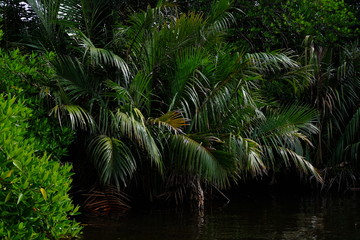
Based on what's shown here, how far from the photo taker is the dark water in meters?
5.84

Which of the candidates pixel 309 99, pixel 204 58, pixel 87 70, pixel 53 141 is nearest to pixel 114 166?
pixel 53 141

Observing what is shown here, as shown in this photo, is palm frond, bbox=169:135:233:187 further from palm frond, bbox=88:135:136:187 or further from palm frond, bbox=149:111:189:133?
palm frond, bbox=88:135:136:187

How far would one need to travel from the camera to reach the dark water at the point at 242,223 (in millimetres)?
5840

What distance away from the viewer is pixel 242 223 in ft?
21.7

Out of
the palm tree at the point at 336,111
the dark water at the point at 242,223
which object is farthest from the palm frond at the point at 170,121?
the palm tree at the point at 336,111

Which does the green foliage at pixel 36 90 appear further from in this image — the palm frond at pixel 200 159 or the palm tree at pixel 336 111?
the palm tree at pixel 336 111

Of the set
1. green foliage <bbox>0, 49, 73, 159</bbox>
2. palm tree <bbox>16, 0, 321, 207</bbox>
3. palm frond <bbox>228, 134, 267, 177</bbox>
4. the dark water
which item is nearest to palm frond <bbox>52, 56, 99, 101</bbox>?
palm tree <bbox>16, 0, 321, 207</bbox>

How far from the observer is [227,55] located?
25.2 ft

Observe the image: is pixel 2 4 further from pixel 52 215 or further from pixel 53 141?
pixel 52 215

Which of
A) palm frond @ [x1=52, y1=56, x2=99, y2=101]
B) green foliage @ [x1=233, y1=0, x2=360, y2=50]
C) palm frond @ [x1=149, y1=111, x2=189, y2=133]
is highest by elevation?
green foliage @ [x1=233, y1=0, x2=360, y2=50]

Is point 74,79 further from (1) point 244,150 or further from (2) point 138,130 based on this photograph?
(1) point 244,150

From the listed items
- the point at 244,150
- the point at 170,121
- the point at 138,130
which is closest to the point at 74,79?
the point at 138,130

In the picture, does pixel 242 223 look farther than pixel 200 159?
No

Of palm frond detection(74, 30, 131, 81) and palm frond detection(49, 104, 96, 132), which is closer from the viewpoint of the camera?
palm frond detection(49, 104, 96, 132)
